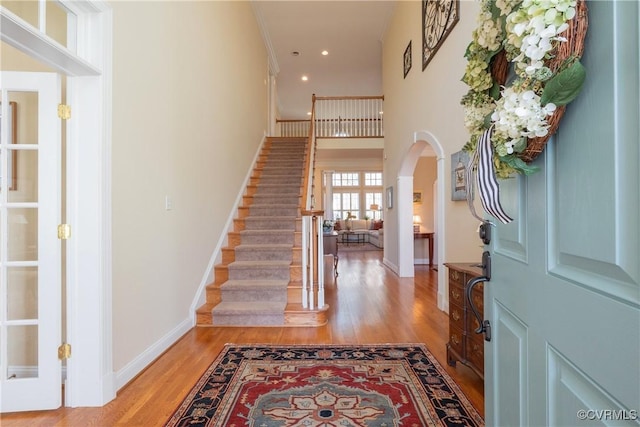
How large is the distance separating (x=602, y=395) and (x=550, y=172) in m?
0.49

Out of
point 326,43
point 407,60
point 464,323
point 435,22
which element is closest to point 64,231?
point 464,323

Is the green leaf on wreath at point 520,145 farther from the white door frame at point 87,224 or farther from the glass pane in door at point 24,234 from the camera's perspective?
the glass pane in door at point 24,234

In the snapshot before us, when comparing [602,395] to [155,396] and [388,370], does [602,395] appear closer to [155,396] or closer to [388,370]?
[388,370]

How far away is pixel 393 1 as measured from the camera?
5.54 m

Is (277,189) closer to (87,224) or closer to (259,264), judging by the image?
(259,264)

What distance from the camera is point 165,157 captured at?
2.61 metres

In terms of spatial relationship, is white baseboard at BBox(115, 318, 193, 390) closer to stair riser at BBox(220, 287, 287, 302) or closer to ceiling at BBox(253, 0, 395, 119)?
stair riser at BBox(220, 287, 287, 302)

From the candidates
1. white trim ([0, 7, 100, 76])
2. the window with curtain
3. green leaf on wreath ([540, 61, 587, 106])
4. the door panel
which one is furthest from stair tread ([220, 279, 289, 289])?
the window with curtain

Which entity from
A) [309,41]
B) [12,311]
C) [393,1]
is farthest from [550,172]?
[309,41]

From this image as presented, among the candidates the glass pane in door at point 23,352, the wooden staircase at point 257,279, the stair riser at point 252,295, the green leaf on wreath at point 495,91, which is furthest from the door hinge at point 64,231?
the green leaf on wreath at point 495,91

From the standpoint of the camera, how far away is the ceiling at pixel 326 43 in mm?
5746

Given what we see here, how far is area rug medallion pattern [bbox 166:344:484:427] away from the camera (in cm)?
169

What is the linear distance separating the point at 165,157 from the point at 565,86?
271 cm

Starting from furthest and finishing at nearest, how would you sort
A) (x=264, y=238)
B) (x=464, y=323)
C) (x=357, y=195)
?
(x=357, y=195) < (x=264, y=238) < (x=464, y=323)
